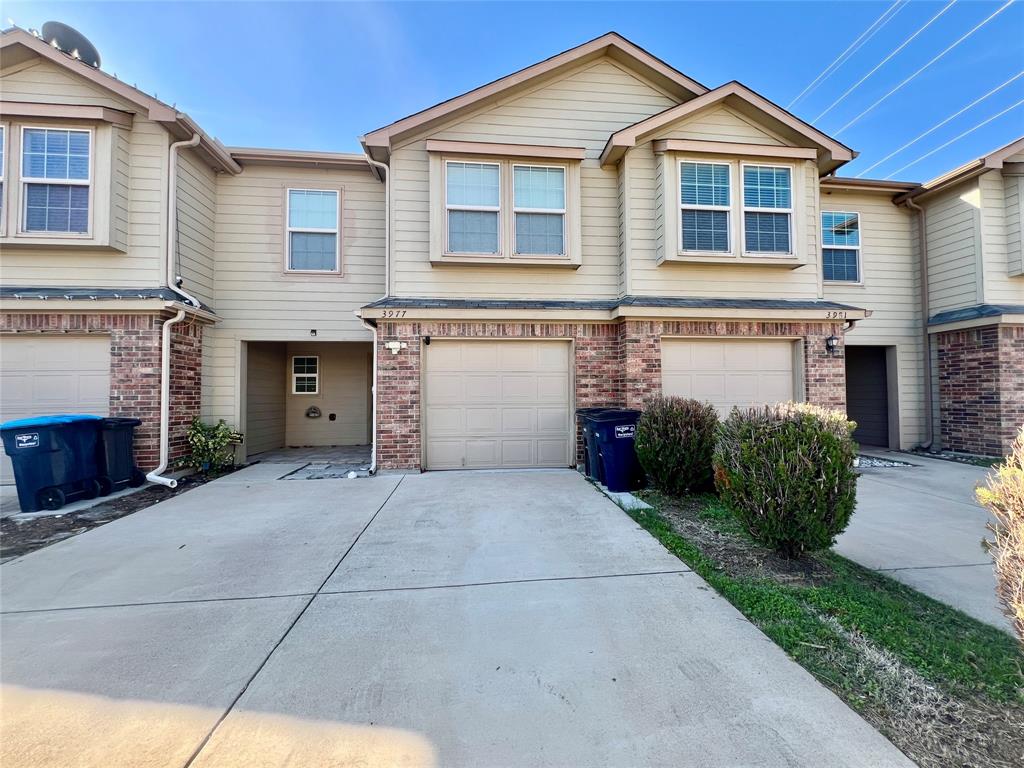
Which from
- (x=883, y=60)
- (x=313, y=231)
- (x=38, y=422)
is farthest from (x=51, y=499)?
(x=883, y=60)

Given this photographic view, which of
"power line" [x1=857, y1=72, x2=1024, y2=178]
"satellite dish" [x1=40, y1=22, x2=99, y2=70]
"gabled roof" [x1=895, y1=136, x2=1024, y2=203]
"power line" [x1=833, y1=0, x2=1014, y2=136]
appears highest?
"power line" [x1=833, y1=0, x2=1014, y2=136]

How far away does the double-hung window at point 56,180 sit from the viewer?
678 centimetres

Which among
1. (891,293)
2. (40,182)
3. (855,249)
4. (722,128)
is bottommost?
(891,293)

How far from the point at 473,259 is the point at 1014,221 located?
1034 centimetres

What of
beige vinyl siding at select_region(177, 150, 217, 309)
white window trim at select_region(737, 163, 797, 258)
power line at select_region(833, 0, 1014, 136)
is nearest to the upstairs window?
white window trim at select_region(737, 163, 797, 258)

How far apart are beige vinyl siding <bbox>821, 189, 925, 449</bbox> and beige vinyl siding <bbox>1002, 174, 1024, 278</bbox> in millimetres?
1354

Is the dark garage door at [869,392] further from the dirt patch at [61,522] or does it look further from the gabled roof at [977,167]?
the dirt patch at [61,522]

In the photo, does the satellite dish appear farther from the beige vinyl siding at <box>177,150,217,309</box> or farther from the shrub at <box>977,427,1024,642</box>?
the shrub at <box>977,427,1024,642</box>

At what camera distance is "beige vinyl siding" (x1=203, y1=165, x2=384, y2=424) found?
8.40 m

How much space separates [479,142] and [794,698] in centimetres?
804

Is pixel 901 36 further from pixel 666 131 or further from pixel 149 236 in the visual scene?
pixel 149 236

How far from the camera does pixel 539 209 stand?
7.63 metres

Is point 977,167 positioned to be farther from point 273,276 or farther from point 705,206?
point 273,276

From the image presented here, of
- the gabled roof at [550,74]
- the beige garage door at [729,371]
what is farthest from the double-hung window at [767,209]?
the gabled roof at [550,74]
